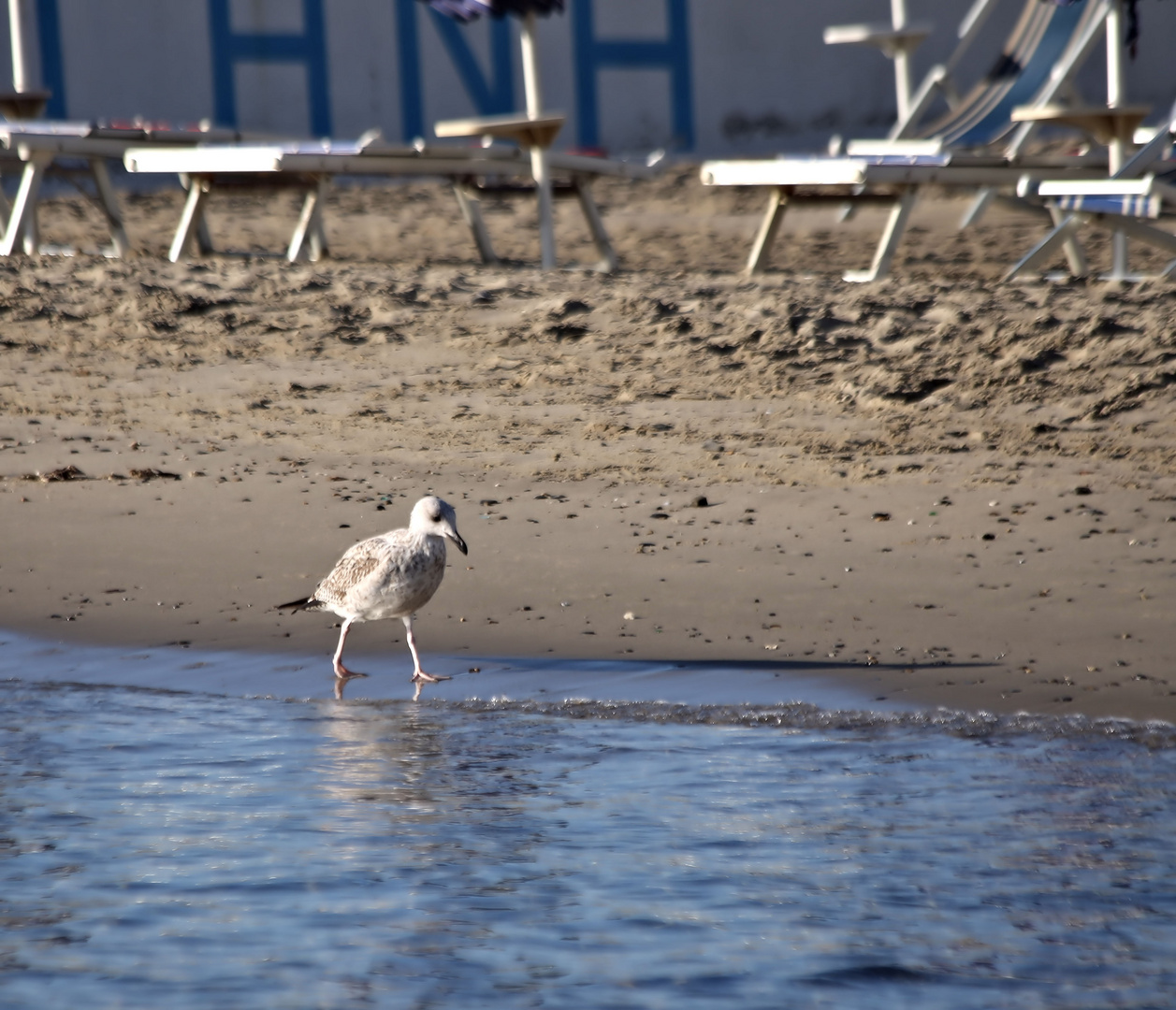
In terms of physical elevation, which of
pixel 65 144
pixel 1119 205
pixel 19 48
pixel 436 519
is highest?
pixel 19 48

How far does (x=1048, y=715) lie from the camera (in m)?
4.67

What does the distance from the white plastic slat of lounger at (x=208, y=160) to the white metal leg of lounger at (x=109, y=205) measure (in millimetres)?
438

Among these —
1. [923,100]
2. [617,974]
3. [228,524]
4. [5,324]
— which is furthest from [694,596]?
[923,100]

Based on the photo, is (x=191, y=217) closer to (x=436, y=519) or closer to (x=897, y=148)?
(x=897, y=148)

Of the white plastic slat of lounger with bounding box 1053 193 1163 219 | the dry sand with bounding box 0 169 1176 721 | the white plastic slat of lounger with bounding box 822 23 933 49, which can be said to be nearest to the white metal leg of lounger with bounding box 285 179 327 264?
the dry sand with bounding box 0 169 1176 721

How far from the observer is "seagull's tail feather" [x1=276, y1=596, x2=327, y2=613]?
576 cm

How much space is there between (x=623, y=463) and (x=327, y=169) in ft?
13.1

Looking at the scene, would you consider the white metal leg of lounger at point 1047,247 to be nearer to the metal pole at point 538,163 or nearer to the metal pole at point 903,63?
the metal pole at point 538,163

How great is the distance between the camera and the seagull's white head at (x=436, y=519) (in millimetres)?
5691

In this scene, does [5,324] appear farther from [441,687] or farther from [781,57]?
[781,57]

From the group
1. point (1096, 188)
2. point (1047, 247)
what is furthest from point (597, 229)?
point (1096, 188)

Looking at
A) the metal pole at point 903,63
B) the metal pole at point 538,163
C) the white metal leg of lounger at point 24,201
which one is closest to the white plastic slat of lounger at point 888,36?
the metal pole at point 903,63

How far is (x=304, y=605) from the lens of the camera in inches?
229

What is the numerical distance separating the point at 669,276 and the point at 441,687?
5287mm
